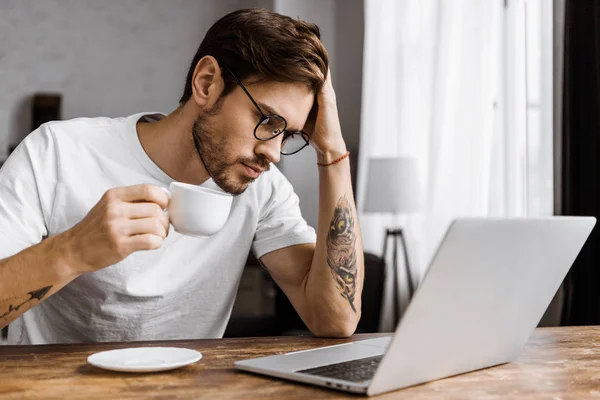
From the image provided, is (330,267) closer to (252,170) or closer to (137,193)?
(252,170)

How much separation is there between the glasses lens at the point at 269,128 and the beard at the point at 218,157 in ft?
0.14

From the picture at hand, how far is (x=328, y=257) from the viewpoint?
1.44 meters

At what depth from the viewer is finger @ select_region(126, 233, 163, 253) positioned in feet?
Result: 3.28

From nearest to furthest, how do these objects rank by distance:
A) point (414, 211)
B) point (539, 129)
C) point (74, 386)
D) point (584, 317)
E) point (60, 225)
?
point (74, 386) → point (60, 225) → point (584, 317) → point (539, 129) → point (414, 211)

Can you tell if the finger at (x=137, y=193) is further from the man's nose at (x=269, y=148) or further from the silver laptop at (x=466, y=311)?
the man's nose at (x=269, y=148)

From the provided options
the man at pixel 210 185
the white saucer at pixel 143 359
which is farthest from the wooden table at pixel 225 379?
the man at pixel 210 185

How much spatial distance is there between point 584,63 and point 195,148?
1809 mm

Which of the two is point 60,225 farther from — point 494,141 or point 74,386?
point 494,141

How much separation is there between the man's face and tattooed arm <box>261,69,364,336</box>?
102mm

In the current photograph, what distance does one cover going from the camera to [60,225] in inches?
54.4

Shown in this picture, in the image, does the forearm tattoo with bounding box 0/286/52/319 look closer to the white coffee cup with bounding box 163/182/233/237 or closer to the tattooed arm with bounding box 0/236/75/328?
the tattooed arm with bounding box 0/236/75/328

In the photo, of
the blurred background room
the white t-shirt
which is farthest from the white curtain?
the white t-shirt

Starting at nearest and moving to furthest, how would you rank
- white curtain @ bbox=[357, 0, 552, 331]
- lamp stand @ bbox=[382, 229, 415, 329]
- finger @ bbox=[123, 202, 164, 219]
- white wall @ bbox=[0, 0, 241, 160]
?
finger @ bbox=[123, 202, 164, 219] → white curtain @ bbox=[357, 0, 552, 331] → lamp stand @ bbox=[382, 229, 415, 329] → white wall @ bbox=[0, 0, 241, 160]

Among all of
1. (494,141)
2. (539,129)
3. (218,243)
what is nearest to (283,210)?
(218,243)
